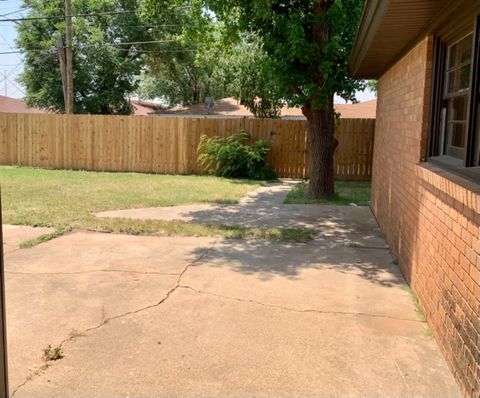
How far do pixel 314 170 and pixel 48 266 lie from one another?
281 inches

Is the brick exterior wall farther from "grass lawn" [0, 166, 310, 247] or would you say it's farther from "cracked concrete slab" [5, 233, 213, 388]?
"cracked concrete slab" [5, 233, 213, 388]

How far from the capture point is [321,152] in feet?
37.4

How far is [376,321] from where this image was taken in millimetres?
4207

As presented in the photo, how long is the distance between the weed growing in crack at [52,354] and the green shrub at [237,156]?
39.0 feet

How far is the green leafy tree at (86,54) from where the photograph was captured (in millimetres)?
27031

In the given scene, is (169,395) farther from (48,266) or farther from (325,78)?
(325,78)

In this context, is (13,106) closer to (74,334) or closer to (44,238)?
(44,238)

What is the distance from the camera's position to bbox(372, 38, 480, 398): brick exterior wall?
2.93 metres

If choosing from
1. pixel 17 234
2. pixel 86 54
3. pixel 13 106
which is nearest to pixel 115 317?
pixel 17 234

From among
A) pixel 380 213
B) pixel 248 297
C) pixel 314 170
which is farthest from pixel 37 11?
pixel 248 297

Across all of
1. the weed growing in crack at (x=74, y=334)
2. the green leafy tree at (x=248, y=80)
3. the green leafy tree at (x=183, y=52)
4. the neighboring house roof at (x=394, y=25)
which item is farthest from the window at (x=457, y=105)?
Answer: the green leafy tree at (x=248, y=80)

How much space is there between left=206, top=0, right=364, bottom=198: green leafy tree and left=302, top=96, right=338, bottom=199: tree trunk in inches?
17.3

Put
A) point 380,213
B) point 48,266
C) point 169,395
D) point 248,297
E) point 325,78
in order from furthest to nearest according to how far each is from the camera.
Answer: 1. point 325,78
2. point 380,213
3. point 48,266
4. point 248,297
5. point 169,395

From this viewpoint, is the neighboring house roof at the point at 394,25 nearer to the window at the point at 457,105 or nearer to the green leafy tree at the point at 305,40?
the window at the point at 457,105
